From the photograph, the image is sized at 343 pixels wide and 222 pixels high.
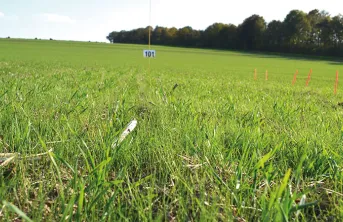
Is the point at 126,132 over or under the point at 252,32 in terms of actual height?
under

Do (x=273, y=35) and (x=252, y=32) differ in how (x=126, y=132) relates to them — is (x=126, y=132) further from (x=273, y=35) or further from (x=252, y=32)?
Result: (x=252, y=32)

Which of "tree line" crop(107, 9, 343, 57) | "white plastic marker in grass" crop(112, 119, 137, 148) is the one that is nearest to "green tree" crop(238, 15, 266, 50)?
"tree line" crop(107, 9, 343, 57)

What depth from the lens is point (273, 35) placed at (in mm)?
89938

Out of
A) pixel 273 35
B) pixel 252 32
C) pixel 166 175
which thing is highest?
pixel 252 32

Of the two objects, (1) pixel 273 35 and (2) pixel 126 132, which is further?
(1) pixel 273 35

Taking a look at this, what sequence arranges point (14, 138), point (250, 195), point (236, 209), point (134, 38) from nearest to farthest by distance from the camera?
point (236, 209), point (250, 195), point (14, 138), point (134, 38)

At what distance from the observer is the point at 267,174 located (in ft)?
3.92

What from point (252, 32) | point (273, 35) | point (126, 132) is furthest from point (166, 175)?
point (252, 32)

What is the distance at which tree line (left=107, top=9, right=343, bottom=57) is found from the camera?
80.9 m

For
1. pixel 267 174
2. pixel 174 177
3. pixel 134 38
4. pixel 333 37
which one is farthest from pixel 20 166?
pixel 134 38

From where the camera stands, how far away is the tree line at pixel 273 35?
80.9 metres

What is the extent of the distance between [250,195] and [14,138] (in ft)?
4.40

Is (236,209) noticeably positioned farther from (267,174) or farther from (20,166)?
(20,166)

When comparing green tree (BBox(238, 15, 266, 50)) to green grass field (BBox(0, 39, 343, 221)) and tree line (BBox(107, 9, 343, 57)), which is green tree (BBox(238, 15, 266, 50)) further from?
green grass field (BBox(0, 39, 343, 221))
